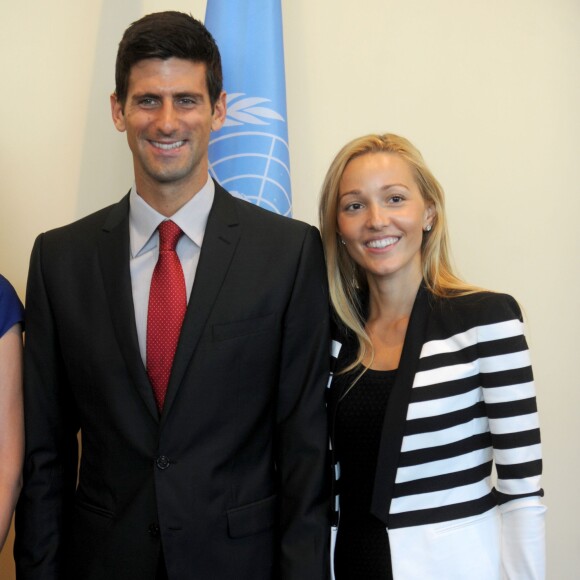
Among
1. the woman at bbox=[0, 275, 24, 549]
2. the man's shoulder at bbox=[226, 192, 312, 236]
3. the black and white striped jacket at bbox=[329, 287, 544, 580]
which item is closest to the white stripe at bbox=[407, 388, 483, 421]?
the black and white striped jacket at bbox=[329, 287, 544, 580]

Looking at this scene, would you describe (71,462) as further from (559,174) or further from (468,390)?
(559,174)

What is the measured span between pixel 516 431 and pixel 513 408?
5cm

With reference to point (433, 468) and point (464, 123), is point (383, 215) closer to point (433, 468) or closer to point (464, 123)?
point (433, 468)

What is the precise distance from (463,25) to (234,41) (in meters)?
0.95

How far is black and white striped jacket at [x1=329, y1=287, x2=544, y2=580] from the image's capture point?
5.63 ft

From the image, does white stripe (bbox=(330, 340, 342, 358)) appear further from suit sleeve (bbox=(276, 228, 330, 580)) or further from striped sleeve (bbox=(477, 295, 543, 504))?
striped sleeve (bbox=(477, 295, 543, 504))

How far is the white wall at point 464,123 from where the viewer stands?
2.92m

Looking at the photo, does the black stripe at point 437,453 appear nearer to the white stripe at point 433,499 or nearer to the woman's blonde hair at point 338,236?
the white stripe at point 433,499

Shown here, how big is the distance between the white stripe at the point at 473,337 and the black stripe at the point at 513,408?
0.44 feet

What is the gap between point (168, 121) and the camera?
5.75 feet

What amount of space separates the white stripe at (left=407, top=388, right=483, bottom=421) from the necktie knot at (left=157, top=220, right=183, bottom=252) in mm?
605

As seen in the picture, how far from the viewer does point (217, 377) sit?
5.53ft

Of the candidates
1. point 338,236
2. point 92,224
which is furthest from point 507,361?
point 92,224

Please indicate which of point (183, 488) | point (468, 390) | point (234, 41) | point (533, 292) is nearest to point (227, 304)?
point (183, 488)
